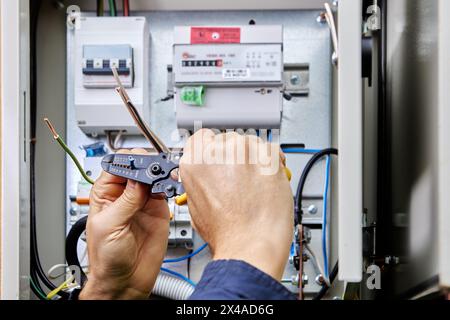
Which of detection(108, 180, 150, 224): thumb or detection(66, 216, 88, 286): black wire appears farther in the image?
detection(66, 216, 88, 286): black wire

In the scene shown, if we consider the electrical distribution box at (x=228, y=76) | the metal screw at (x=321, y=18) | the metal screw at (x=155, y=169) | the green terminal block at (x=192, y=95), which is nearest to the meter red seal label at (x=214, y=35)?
the electrical distribution box at (x=228, y=76)

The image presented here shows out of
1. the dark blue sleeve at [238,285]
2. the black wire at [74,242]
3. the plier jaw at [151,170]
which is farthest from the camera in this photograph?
the black wire at [74,242]

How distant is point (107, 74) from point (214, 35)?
1.00 feet

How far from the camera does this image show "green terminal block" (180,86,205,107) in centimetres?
118

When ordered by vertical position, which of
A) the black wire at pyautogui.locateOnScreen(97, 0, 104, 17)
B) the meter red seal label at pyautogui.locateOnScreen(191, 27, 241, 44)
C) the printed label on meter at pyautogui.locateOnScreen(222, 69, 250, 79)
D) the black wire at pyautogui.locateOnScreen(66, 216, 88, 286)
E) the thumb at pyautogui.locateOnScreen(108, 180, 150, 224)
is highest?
the black wire at pyautogui.locateOnScreen(97, 0, 104, 17)

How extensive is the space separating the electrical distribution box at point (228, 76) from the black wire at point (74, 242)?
0.36 metres

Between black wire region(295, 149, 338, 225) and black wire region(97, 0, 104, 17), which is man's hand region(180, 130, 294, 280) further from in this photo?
black wire region(97, 0, 104, 17)

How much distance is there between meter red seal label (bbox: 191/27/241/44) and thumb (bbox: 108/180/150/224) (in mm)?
467

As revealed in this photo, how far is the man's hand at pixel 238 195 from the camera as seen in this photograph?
737 millimetres

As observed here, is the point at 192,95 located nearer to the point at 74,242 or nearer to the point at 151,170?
the point at 151,170

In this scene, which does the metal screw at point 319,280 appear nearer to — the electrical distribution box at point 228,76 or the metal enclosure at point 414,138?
the metal enclosure at point 414,138

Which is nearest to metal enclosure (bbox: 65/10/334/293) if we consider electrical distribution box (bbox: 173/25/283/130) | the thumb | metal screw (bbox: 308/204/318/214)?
metal screw (bbox: 308/204/318/214)

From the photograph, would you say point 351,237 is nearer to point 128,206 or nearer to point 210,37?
point 128,206

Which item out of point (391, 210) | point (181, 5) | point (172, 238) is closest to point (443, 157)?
point (391, 210)
